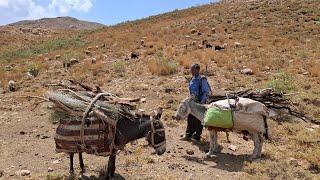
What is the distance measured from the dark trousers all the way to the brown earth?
0.86 ft

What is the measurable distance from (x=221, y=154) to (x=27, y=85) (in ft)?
35.0

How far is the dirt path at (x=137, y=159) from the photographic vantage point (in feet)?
29.7

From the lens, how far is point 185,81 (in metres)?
17.7

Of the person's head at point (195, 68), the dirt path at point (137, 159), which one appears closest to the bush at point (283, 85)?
the dirt path at point (137, 159)

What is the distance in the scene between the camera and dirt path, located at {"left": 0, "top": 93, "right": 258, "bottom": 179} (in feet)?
29.7

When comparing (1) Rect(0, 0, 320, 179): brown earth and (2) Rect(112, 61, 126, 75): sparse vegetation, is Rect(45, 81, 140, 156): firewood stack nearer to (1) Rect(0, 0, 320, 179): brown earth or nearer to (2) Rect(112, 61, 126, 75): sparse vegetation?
(1) Rect(0, 0, 320, 179): brown earth

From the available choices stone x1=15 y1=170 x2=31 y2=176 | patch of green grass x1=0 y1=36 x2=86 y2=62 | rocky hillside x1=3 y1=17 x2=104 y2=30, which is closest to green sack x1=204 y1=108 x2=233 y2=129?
stone x1=15 y1=170 x2=31 y2=176

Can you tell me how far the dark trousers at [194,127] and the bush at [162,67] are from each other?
7.55 metres

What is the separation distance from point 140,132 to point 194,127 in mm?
3402

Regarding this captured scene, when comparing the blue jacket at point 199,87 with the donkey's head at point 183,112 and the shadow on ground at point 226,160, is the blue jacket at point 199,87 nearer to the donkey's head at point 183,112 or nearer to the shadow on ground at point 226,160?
the donkey's head at point 183,112

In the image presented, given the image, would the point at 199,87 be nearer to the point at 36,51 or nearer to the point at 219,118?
the point at 219,118

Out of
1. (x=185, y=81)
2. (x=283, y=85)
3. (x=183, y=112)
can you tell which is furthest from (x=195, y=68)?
(x=185, y=81)

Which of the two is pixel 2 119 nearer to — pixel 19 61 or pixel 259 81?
pixel 259 81

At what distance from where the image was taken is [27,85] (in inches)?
742
